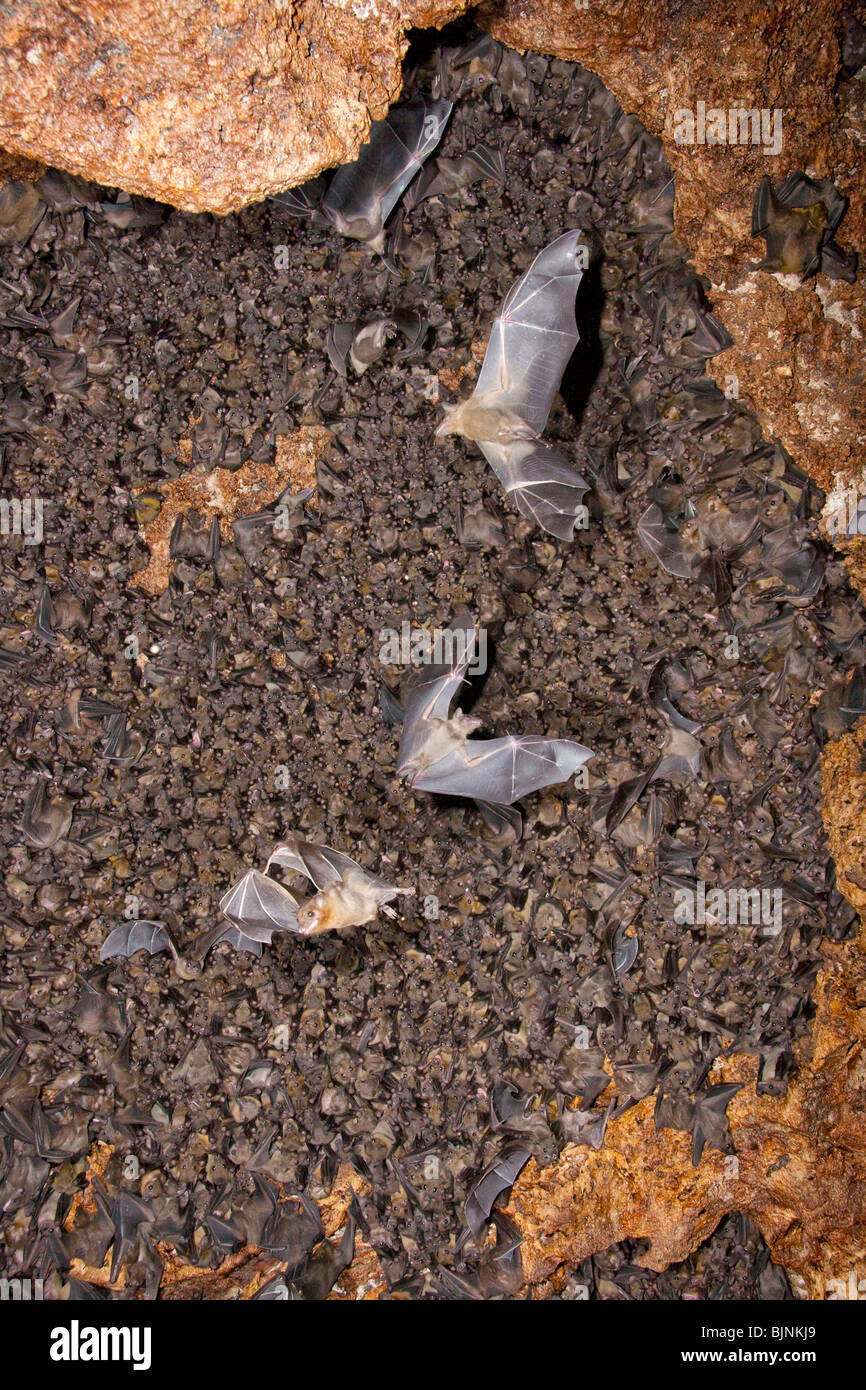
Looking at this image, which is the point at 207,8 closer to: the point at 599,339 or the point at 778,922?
the point at 599,339

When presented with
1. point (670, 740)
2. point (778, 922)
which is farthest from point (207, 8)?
point (778, 922)

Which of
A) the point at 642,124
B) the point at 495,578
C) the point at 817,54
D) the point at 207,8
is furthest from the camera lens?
the point at 495,578

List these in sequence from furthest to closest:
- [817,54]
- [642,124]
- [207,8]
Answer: [642,124] < [817,54] < [207,8]

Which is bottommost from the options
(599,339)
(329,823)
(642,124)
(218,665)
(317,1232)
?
(317,1232)

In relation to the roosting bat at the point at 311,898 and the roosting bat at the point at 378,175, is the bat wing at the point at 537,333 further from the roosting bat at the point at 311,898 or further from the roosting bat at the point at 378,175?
the roosting bat at the point at 311,898

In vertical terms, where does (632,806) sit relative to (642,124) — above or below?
below

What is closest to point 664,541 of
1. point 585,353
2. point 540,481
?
point 540,481

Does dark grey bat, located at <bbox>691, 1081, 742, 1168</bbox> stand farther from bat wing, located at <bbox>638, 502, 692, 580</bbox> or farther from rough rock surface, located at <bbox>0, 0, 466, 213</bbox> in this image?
rough rock surface, located at <bbox>0, 0, 466, 213</bbox>

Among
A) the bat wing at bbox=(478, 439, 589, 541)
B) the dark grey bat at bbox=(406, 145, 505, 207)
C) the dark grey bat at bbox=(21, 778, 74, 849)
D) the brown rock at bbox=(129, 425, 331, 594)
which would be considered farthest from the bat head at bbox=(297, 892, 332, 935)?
the dark grey bat at bbox=(406, 145, 505, 207)
